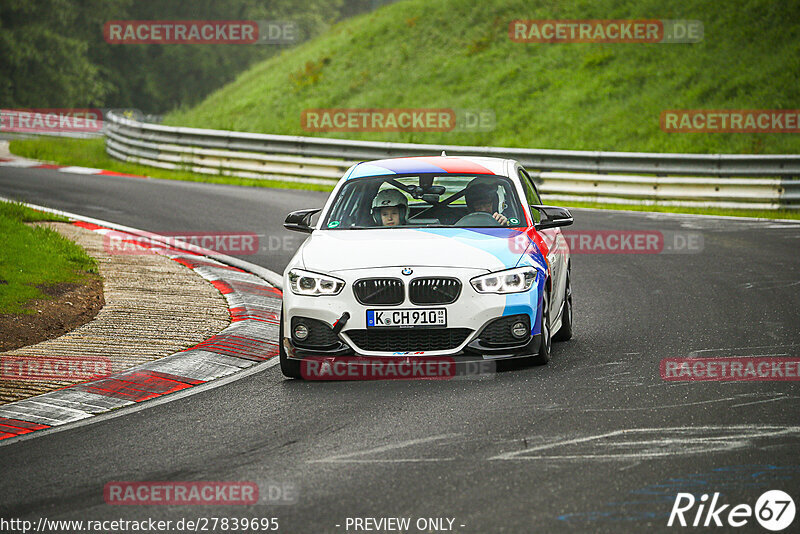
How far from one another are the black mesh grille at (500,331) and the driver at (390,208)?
4.82ft

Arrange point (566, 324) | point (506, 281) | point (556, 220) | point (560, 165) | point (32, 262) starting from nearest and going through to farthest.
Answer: point (506, 281), point (556, 220), point (566, 324), point (32, 262), point (560, 165)

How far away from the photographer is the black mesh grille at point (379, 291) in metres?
7.77

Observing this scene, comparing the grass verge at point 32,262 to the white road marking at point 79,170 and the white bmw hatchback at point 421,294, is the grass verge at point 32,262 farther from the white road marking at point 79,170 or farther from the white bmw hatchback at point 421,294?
the white road marking at point 79,170

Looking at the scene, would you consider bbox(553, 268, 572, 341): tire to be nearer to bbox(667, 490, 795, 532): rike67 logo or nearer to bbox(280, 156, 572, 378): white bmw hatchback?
bbox(280, 156, 572, 378): white bmw hatchback

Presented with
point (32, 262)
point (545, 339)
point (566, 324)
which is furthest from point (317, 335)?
point (32, 262)

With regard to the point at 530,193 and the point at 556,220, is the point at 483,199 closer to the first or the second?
the point at 556,220

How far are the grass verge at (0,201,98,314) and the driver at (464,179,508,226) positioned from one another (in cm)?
430

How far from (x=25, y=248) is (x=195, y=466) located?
7.24 m

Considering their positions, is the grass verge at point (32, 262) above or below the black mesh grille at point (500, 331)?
above

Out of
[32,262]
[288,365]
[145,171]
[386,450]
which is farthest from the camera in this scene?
[145,171]

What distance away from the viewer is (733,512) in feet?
16.4

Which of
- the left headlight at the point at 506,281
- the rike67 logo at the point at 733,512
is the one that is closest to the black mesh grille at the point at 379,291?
the left headlight at the point at 506,281

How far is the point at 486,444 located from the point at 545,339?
2.12 meters

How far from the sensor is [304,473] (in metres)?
5.72
